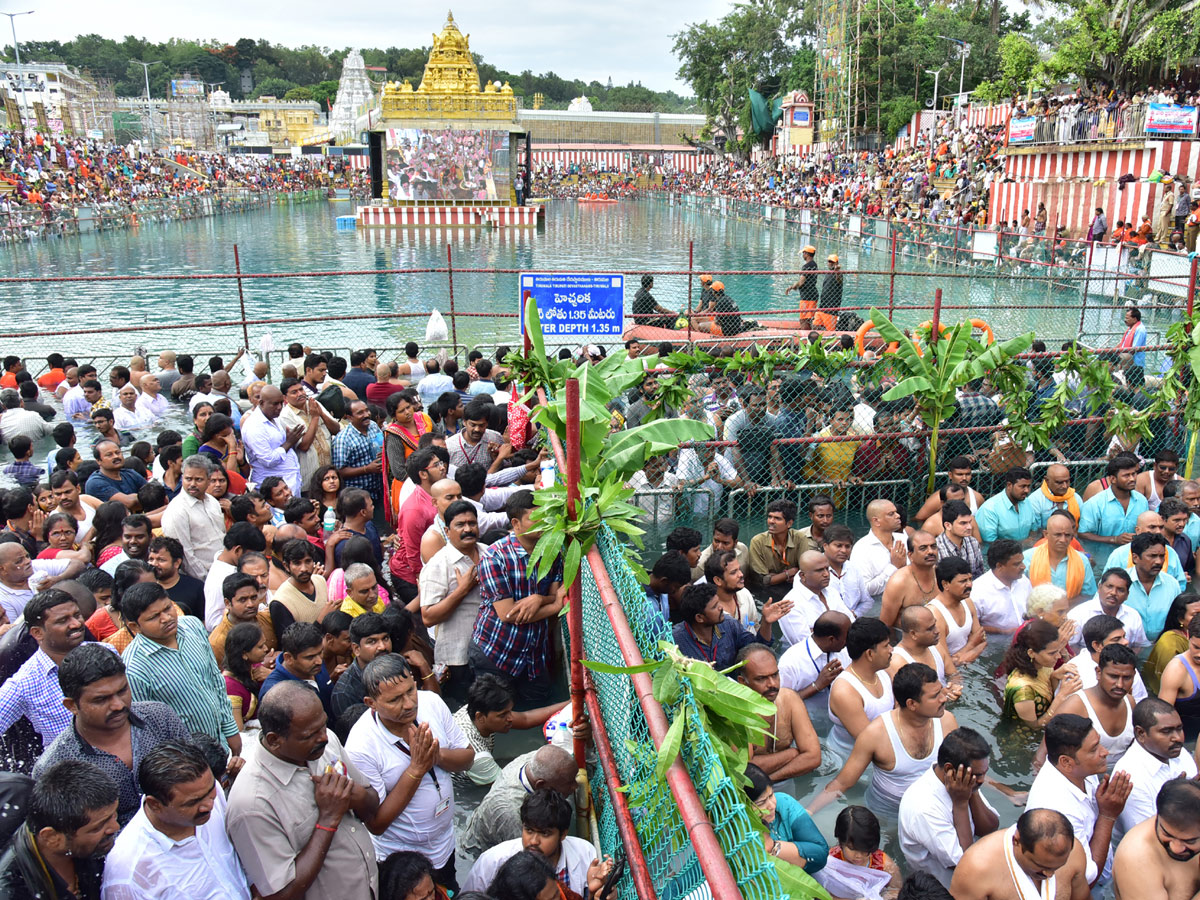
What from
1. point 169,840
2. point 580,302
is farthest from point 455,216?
point 169,840

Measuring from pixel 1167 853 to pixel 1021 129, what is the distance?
3072 cm

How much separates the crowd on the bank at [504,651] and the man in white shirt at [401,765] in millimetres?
14

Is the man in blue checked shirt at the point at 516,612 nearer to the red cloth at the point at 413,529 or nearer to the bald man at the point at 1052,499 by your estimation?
the red cloth at the point at 413,529

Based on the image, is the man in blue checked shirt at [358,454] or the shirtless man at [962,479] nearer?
the shirtless man at [962,479]

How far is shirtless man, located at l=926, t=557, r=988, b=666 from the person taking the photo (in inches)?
221

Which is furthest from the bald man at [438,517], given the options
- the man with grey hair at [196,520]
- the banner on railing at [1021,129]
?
the banner on railing at [1021,129]

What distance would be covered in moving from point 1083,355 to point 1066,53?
25217mm

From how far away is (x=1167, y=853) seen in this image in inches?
145

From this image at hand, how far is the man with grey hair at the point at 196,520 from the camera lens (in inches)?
239

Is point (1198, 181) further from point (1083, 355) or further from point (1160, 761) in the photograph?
point (1160, 761)

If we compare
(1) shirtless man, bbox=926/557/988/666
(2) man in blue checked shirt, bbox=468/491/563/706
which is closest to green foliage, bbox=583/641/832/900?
(2) man in blue checked shirt, bbox=468/491/563/706

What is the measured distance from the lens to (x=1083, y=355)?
8.51 meters

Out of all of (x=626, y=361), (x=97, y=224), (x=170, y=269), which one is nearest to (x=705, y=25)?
(x=97, y=224)

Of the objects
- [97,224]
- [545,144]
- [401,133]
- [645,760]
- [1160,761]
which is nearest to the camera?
[645,760]
